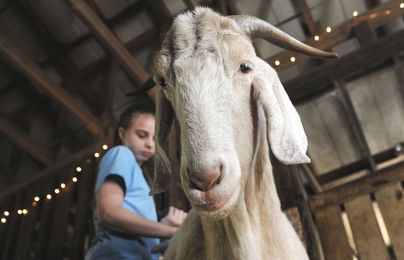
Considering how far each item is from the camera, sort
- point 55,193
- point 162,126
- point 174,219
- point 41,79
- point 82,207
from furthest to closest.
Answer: point 41,79
point 55,193
point 82,207
point 174,219
point 162,126

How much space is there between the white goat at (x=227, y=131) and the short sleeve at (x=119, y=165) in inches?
13.7

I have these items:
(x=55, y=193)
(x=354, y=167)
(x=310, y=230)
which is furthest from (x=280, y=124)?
(x=354, y=167)

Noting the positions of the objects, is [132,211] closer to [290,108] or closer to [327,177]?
[290,108]

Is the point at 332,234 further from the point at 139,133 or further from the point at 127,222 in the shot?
the point at 127,222

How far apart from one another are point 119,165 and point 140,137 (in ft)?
1.33

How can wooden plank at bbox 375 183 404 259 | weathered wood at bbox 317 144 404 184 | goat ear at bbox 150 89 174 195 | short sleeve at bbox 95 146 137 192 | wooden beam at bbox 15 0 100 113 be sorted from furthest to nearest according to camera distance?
wooden beam at bbox 15 0 100 113 → weathered wood at bbox 317 144 404 184 → wooden plank at bbox 375 183 404 259 → short sleeve at bbox 95 146 137 192 → goat ear at bbox 150 89 174 195

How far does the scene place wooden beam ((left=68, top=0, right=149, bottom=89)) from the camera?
5.33 metres

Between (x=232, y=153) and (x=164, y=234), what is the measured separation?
38.0 inches

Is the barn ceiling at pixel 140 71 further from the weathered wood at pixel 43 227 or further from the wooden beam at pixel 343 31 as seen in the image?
the weathered wood at pixel 43 227

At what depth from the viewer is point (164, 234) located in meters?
2.58

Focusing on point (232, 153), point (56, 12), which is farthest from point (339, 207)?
point (56, 12)

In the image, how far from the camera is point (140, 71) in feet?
19.8

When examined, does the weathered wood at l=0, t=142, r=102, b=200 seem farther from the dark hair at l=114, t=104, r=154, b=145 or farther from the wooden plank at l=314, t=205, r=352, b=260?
the wooden plank at l=314, t=205, r=352, b=260

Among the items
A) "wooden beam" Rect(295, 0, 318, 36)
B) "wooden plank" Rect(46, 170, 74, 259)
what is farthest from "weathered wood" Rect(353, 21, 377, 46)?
"wooden plank" Rect(46, 170, 74, 259)
